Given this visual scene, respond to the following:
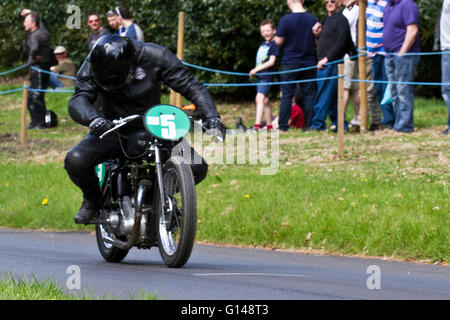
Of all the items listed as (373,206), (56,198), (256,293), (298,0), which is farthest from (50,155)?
(256,293)

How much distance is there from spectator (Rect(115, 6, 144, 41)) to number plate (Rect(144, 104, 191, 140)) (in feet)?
30.4

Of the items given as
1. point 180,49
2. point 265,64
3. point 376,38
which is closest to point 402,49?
point 376,38

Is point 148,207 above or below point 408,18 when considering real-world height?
below

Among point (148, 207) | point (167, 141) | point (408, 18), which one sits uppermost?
point (408, 18)

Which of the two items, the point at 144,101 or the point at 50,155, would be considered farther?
the point at 50,155

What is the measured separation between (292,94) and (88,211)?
26.7 feet

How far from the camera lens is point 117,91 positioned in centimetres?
836

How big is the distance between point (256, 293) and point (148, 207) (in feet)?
5.87

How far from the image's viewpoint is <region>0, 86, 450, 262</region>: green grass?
9781 mm

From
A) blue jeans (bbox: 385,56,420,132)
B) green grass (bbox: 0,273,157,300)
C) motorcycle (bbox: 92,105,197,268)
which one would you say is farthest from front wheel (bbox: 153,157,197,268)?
blue jeans (bbox: 385,56,420,132)

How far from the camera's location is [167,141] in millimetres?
8008

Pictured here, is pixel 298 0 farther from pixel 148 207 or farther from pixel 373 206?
pixel 148 207

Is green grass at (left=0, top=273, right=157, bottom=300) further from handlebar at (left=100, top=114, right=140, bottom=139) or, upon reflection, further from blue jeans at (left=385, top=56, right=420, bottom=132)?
blue jeans at (left=385, top=56, right=420, bottom=132)
